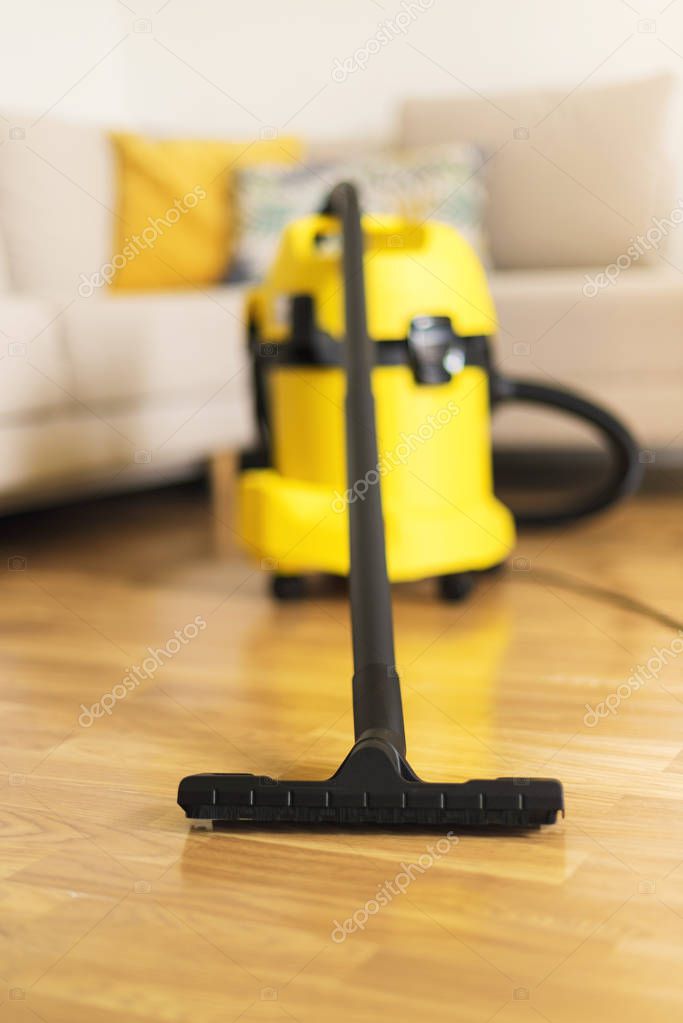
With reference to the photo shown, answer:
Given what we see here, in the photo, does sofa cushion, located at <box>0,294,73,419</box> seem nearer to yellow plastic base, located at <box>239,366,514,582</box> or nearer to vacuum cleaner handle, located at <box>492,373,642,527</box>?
yellow plastic base, located at <box>239,366,514,582</box>

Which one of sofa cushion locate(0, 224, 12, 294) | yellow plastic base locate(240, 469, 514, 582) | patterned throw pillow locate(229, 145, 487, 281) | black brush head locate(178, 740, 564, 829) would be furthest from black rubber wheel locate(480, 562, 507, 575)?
sofa cushion locate(0, 224, 12, 294)

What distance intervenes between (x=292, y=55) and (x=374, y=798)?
2779mm

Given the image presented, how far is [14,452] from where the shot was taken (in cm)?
188

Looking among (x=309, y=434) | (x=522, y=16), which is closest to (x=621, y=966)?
(x=309, y=434)

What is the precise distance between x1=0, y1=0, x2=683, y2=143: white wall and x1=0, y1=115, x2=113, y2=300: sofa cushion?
16.3 inches

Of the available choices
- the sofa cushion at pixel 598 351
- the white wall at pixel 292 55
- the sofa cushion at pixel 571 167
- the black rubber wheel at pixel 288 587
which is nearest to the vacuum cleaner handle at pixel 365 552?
the black rubber wheel at pixel 288 587

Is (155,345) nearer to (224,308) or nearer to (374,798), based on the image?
(224,308)

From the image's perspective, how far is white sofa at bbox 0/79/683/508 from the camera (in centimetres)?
198

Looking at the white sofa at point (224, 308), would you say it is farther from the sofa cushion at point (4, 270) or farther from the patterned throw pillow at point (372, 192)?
the patterned throw pillow at point (372, 192)

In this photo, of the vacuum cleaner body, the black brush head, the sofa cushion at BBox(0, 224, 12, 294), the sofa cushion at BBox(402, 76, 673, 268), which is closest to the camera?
the black brush head

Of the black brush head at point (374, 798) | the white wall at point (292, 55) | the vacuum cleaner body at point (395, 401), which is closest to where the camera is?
the black brush head at point (374, 798)

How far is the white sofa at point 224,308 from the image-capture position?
6.50ft

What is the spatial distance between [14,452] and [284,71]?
1.79 metres

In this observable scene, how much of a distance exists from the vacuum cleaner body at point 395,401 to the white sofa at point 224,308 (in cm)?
47
